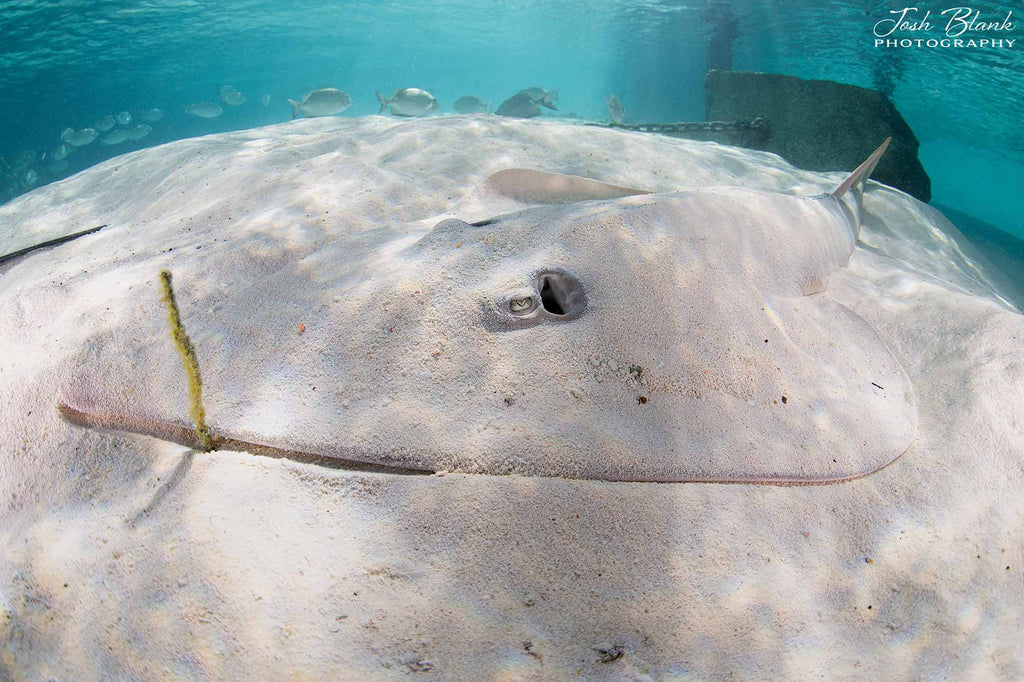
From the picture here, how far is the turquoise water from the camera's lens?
24.6 m

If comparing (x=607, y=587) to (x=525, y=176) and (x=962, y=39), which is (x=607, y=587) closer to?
(x=525, y=176)

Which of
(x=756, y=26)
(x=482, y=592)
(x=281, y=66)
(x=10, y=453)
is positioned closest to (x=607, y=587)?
(x=482, y=592)

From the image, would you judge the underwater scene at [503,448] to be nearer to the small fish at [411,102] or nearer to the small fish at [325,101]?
the small fish at [411,102]

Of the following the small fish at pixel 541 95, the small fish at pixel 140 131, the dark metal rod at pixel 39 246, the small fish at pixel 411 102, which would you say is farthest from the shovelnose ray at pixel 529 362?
the small fish at pixel 140 131

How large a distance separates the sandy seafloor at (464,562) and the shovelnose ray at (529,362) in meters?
0.09

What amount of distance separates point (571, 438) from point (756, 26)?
35047mm

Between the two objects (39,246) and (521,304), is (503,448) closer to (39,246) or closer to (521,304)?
(521,304)

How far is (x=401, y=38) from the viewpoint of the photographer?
6166cm

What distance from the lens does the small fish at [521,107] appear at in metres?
14.9

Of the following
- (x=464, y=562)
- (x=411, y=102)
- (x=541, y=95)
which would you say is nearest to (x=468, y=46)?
(x=541, y=95)

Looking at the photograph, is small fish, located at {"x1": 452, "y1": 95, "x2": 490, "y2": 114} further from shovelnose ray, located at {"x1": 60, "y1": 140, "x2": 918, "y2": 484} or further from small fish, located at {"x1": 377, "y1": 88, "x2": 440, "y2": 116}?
shovelnose ray, located at {"x1": 60, "y1": 140, "x2": 918, "y2": 484}

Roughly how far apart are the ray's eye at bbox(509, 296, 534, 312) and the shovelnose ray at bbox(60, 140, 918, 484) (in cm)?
1

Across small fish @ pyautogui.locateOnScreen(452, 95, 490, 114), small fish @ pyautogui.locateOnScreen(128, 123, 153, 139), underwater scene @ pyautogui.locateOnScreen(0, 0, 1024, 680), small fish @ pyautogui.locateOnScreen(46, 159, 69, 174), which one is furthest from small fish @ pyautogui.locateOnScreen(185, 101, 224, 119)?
underwater scene @ pyautogui.locateOnScreen(0, 0, 1024, 680)

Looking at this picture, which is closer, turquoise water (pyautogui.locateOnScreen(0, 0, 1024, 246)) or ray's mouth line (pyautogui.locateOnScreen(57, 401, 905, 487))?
ray's mouth line (pyautogui.locateOnScreen(57, 401, 905, 487))
